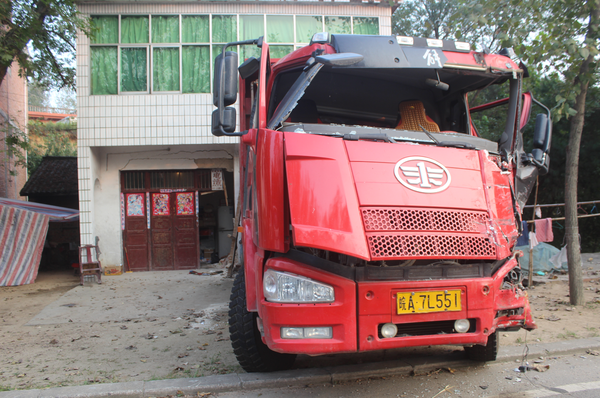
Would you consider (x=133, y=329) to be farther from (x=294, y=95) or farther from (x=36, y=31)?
(x=36, y=31)

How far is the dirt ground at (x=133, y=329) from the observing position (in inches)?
156

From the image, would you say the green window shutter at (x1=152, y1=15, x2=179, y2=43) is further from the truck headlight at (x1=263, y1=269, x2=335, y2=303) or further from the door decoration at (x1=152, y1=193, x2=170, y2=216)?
the truck headlight at (x1=263, y1=269, x2=335, y2=303)

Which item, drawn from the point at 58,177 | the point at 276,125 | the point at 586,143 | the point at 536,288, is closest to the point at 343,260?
the point at 276,125


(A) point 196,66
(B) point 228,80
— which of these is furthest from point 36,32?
(B) point 228,80

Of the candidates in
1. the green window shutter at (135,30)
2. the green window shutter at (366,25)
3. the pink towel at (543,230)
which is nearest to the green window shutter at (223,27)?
the green window shutter at (135,30)

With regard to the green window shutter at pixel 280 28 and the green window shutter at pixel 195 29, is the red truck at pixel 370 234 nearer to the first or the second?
the green window shutter at pixel 280 28

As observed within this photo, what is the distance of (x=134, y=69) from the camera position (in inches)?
386

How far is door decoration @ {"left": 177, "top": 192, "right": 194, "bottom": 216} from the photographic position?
10.6 metres

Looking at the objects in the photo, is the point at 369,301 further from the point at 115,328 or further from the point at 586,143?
the point at 586,143

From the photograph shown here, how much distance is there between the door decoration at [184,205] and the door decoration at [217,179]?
2.26ft

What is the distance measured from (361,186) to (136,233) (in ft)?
29.4

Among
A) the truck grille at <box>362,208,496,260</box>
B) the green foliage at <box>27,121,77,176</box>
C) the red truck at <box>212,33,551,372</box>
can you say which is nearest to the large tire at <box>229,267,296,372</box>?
the red truck at <box>212,33,551,372</box>

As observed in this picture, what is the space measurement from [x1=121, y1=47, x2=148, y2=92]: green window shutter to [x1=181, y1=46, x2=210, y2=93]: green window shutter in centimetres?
95

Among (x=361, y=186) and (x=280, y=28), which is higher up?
(x=280, y=28)
